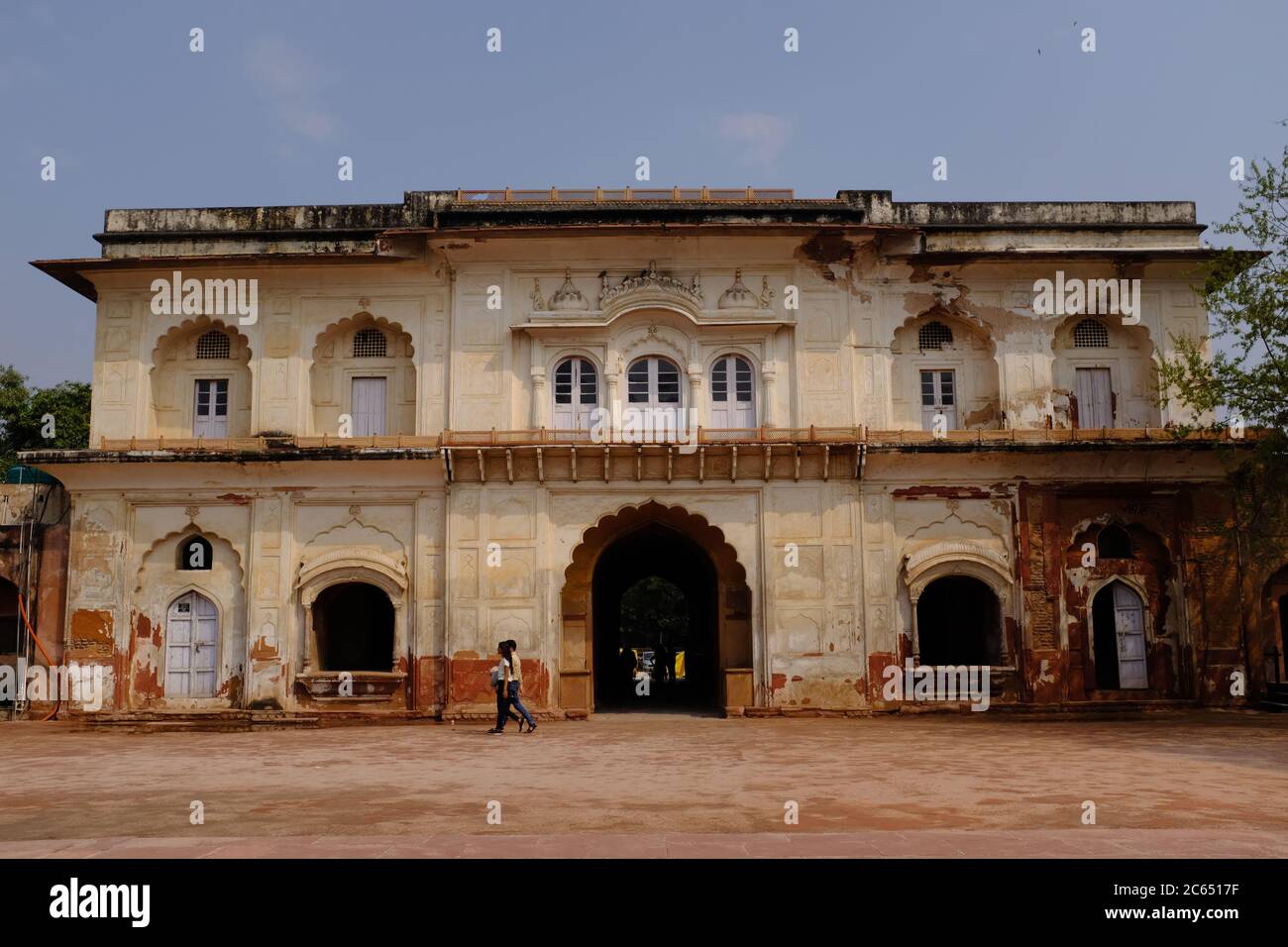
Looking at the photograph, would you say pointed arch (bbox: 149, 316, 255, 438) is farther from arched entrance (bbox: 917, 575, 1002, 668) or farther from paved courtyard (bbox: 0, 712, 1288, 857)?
arched entrance (bbox: 917, 575, 1002, 668)

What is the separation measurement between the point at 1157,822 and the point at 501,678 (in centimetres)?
1020

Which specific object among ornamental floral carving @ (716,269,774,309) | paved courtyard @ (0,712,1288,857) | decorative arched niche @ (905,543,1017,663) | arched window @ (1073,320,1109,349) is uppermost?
ornamental floral carving @ (716,269,774,309)

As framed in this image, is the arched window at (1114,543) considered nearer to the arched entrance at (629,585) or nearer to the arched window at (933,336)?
the arched window at (933,336)

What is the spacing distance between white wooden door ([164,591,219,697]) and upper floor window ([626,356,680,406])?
8.76m

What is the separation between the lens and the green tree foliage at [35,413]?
34781 mm

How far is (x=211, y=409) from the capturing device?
2070 cm

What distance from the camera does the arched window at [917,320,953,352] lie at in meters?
20.7

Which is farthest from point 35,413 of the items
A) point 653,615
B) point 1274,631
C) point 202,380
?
point 1274,631

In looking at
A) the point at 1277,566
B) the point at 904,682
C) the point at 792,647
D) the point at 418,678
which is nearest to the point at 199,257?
the point at 418,678

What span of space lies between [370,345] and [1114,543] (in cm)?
1471

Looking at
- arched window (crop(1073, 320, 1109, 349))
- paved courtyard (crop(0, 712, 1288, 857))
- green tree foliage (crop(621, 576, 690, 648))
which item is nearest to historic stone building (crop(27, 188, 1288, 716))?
arched window (crop(1073, 320, 1109, 349))

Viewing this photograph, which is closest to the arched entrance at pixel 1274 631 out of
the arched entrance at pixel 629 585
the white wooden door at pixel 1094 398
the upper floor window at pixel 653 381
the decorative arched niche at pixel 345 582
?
the white wooden door at pixel 1094 398

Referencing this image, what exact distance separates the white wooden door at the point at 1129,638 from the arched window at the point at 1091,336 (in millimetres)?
4656

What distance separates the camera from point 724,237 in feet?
64.7
